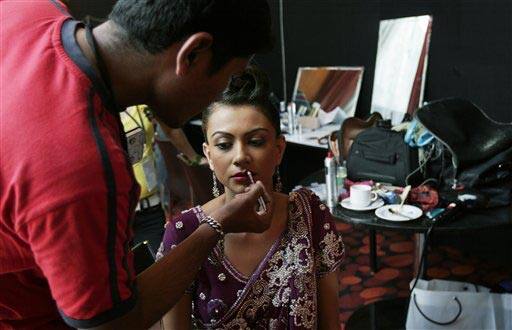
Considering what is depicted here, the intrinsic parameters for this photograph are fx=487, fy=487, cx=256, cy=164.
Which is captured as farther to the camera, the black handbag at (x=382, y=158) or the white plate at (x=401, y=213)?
the black handbag at (x=382, y=158)

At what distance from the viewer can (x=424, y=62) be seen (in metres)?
3.24

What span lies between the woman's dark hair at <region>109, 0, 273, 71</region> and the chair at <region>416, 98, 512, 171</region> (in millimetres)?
1578

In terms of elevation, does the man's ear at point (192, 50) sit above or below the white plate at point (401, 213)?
above

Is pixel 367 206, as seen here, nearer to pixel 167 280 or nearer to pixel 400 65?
pixel 167 280

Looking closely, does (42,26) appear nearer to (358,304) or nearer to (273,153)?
(273,153)

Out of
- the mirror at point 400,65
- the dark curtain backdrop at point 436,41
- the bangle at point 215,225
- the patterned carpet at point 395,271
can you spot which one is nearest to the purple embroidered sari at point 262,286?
the bangle at point 215,225

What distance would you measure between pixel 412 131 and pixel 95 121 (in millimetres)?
1859

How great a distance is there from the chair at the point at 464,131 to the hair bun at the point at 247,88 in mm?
1060

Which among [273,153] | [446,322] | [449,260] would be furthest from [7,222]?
[449,260]

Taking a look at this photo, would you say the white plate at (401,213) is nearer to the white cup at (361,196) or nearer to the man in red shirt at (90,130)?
the white cup at (361,196)

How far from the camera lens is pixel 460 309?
1973 millimetres

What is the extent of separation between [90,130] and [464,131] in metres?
1.97

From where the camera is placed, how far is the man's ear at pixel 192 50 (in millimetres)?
714

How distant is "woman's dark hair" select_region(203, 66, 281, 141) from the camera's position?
53.4 inches
